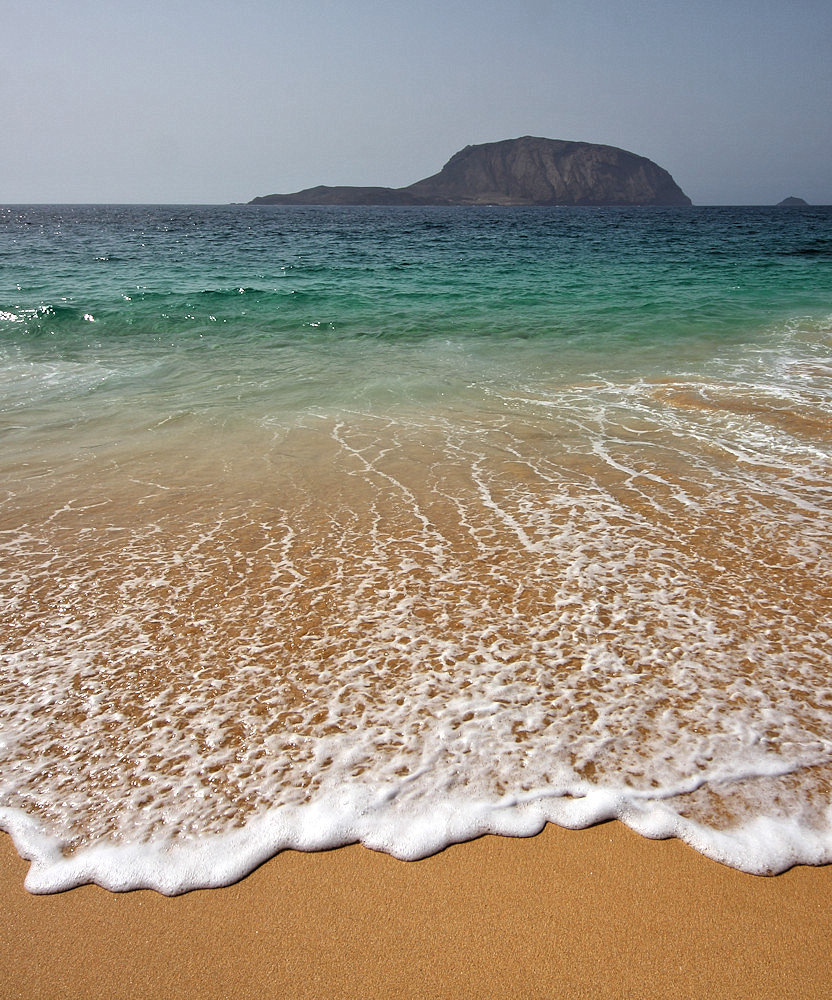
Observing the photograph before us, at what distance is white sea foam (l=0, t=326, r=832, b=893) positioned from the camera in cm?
226

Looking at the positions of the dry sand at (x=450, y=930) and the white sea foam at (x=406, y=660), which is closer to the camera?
the dry sand at (x=450, y=930)

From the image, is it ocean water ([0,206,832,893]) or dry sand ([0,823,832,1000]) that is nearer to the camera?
dry sand ([0,823,832,1000])

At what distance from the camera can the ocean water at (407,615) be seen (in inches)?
90.3

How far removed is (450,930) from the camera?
1910 mm

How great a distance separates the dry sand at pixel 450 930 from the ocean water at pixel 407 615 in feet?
0.28

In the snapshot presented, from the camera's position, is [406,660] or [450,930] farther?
[406,660]

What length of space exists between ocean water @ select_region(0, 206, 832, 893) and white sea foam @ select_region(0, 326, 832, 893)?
1 cm

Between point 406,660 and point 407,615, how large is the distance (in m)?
0.39

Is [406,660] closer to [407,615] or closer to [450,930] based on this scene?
[407,615]

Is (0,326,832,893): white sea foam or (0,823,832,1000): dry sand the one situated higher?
(0,326,832,893): white sea foam

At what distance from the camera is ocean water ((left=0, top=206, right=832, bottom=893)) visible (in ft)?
7.52

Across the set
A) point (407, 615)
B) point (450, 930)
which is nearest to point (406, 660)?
point (407, 615)

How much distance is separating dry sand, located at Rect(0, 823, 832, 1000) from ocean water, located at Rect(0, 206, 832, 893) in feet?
0.28

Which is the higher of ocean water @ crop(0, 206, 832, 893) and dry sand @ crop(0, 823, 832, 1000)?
ocean water @ crop(0, 206, 832, 893)
